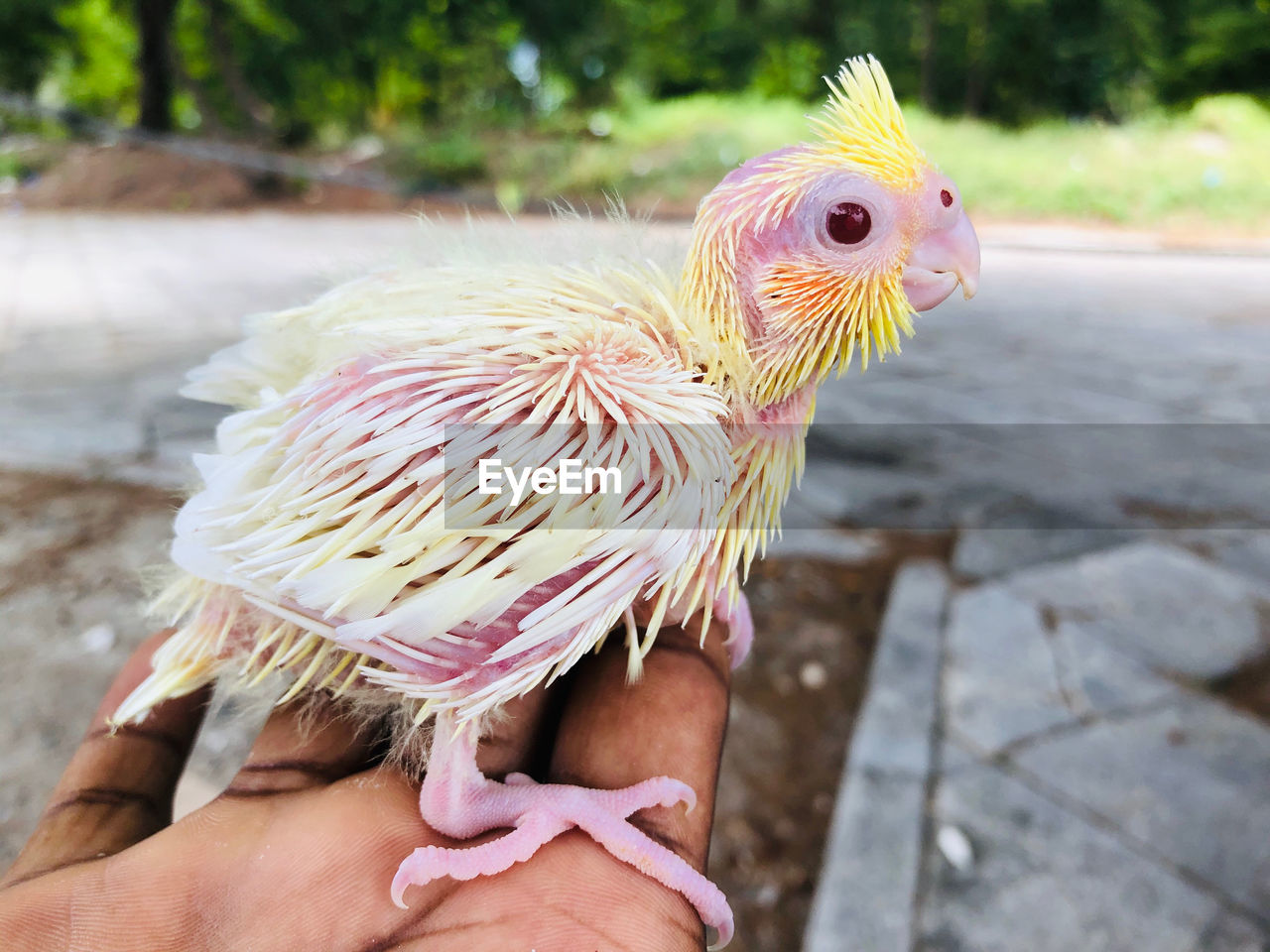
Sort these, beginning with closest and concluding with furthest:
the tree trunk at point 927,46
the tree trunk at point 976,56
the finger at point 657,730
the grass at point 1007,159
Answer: the finger at point 657,730
the grass at point 1007,159
the tree trunk at point 927,46
the tree trunk at point 976,56

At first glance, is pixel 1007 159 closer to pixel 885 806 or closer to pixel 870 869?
pixel 885 806

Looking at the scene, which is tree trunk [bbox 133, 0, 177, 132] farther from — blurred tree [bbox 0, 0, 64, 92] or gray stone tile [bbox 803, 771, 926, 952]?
gray stone tile [bbox 803, 771, 926, 952]

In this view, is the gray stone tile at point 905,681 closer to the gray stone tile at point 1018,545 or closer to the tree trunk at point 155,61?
the gray stone tile at point 1018,545

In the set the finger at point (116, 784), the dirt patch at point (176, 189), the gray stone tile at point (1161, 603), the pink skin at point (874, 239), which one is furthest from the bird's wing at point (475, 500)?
the dirt patch at point (176, 189)

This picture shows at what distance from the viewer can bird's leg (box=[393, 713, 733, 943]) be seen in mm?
651

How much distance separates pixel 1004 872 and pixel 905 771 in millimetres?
197

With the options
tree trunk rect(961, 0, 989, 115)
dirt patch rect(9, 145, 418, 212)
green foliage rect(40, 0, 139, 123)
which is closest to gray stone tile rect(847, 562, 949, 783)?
dirt patch rect(9, 145, 418, 212)

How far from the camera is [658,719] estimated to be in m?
0.79

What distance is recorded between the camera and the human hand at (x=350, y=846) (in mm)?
644

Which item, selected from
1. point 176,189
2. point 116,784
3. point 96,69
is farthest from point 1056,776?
point 96,69

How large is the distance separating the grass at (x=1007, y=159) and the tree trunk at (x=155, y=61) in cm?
358

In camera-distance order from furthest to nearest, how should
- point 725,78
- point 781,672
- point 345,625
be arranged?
1. point 725,78
2. point 781,672
3. point 345,625

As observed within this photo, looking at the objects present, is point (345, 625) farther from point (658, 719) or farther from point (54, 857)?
point (54, 857)

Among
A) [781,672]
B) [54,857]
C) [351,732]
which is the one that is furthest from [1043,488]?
[54,857]
